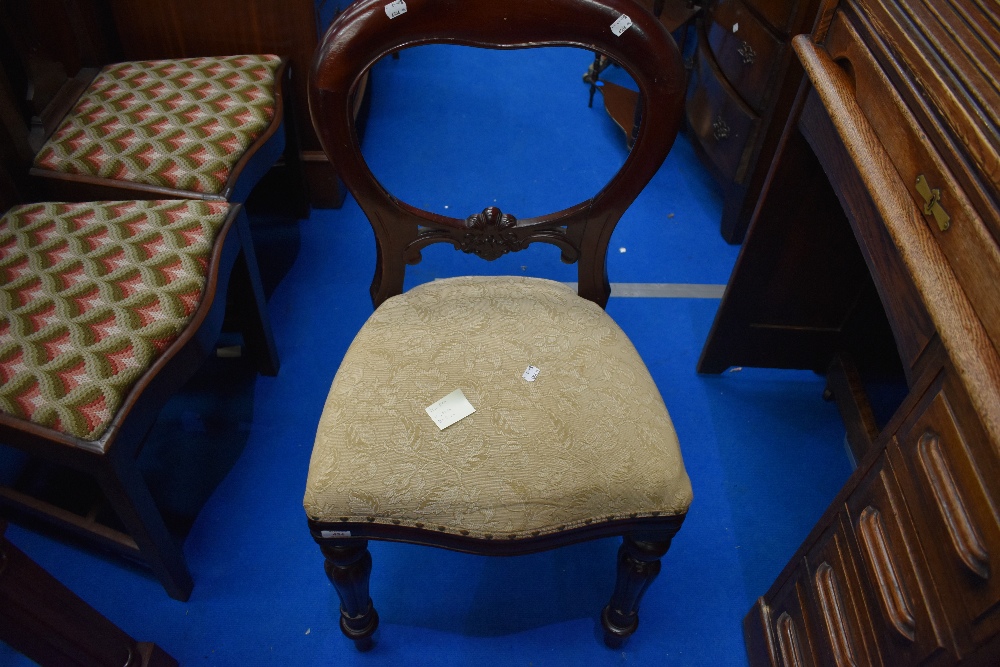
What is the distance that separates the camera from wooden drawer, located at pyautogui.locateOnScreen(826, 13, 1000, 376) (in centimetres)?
79

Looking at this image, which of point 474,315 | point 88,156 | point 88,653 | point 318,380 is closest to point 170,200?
point 88,156

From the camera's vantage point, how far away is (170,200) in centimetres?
148

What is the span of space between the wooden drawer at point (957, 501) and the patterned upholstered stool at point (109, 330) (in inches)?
44.5

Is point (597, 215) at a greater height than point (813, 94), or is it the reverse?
point (813, 94)

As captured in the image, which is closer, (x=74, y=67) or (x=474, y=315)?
(x=474, y=315)

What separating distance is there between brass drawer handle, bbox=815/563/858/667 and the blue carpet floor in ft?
1.15

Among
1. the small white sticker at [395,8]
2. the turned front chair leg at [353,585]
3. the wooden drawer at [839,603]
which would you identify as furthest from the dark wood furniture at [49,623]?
the wooden drawer at [839,603]

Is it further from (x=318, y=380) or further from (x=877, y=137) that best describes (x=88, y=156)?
(x=877, y=137)

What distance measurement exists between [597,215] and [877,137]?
0.43 metres

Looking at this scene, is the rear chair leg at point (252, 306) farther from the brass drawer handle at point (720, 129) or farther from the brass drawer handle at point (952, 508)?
the brass drawer handle at point (720, 129)

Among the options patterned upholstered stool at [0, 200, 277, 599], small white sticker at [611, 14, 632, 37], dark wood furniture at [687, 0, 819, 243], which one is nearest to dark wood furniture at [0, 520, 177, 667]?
patterned upholstered stool at [0, 200, 277, 599]

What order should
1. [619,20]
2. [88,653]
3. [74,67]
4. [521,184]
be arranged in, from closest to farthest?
[619,20] → [88,653] → [74,67] → [521,184]

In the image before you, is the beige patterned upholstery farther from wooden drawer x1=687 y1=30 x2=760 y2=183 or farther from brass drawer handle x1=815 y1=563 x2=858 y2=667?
wooden drawer x1=687 y1=30 x2=760 y2=183

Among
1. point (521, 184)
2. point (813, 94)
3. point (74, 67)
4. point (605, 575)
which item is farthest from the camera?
point (521, 184)
